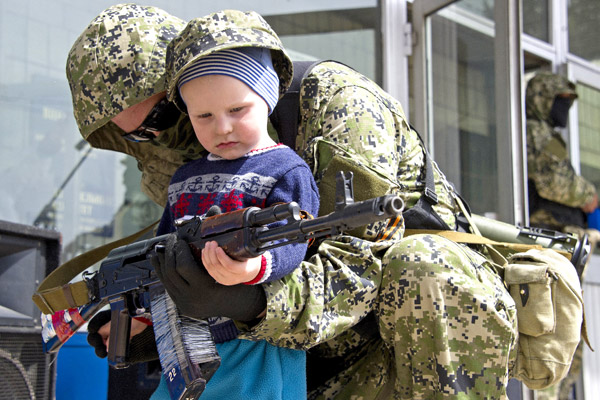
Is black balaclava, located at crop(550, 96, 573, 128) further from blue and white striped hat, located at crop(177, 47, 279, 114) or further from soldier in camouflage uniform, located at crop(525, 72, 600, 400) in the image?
blue and white striped hat, located at crop(177, 47, 279, 114)

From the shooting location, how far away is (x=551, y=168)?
14.5 feet

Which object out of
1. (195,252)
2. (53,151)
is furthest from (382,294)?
(53,151)

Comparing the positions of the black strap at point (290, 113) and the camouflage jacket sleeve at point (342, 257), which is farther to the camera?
the black strap at point (290, 113)

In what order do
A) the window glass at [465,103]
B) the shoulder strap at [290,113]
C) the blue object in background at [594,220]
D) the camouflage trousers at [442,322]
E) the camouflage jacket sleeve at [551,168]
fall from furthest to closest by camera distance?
1. the blue object in background at [594,220]
2. the camouflage jacket sleeve at [551,168]
3. the window glass at [465,103]
4. the shoulder strap at [290,113]
5. the camouflage trousers at [442,322]

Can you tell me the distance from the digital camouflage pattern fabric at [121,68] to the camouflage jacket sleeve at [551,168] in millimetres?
3013

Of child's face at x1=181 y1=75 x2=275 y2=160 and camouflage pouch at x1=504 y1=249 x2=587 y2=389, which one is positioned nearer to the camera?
child's face at x1=181 y1=75 x2=275 y2=160

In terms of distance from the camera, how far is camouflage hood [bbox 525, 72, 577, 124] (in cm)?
468

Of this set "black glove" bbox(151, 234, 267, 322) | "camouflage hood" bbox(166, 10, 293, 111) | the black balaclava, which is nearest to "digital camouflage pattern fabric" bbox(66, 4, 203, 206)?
"camouflage hood" bbox(166, 10, 293, 111)

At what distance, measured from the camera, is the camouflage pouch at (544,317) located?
169 centimetres

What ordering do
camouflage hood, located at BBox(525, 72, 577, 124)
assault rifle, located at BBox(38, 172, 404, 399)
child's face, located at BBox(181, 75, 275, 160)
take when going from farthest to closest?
camouflage hood, located at BBox(525, 72, 577, 124)
child's face, located at BBox(181, 75, 275, 160)
assault rifle, located at BBox(38, 172, 404, 399)

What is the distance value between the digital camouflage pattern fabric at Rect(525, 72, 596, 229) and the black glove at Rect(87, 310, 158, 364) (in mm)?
3240

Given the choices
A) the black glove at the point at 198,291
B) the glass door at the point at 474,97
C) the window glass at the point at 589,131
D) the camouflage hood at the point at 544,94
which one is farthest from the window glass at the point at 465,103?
the window glass at the point at 589,131

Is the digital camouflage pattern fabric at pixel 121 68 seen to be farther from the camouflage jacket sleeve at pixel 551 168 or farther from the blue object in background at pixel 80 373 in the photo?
the camouflage jacket sleeve at pixel 551 168

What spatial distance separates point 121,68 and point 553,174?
3.30 metres
